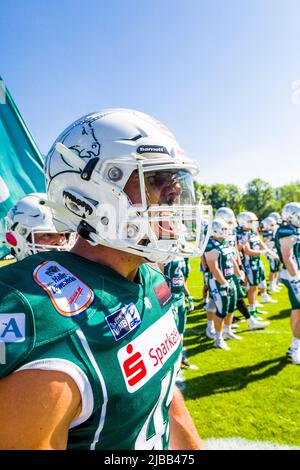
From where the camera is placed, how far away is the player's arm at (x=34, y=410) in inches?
34.1

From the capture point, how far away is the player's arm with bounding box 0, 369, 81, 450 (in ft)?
2.85

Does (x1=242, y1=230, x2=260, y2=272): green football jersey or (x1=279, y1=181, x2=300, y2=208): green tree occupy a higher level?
(x1=279, y1=181, x2=300, y2=208): green tree

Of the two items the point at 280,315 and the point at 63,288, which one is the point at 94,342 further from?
the point at 280,315

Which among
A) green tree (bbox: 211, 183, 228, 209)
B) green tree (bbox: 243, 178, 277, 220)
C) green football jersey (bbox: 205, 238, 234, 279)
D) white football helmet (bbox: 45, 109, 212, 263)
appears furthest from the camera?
green tree (bbox: 211, 183, 228, 209)

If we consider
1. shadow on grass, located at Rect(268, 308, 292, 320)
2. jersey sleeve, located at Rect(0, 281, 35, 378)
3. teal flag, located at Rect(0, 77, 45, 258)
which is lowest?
shadow on grass, located at Rect(268, 308, 292, 320)

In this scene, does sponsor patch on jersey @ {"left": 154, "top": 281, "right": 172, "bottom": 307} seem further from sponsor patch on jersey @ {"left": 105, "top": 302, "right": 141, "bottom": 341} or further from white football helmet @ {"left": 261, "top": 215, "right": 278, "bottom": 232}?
white football helmet @ {"left": 261, "top": 215, "right": 278, "bottom": 232}

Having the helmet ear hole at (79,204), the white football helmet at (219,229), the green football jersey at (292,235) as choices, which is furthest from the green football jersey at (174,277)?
the helmet ear hole at (79,204)

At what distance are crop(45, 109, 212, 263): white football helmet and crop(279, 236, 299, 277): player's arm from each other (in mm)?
4542

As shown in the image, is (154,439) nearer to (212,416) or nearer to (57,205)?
(57,205)

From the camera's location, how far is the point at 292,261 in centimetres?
560

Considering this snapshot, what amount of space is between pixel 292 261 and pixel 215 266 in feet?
4.53

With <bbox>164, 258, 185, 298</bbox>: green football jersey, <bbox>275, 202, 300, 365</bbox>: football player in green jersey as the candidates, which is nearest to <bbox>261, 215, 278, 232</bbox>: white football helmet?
<bbox>275, 202, 300, 365</bbox>: football player in green jersey

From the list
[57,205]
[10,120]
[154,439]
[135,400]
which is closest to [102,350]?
[135,400]

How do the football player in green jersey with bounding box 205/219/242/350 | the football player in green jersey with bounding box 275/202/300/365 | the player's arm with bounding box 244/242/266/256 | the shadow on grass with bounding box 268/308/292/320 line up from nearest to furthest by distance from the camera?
the football player in green jersey with bounding box 275/202/300/365 → the football player in green jersey with bounding box 205/219/242/350 → the shadow on grass with bounding box 268/308/292/320 → the player's arm with bounding box 244/242/266/256
